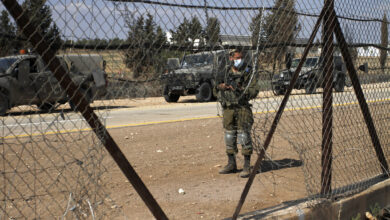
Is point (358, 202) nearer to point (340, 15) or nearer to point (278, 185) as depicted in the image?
point (278, 185)

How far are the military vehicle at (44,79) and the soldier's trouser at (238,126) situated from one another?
291 centimetres

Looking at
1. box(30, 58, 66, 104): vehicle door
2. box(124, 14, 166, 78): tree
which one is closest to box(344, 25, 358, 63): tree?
box(124, 14, 166, 78): tree

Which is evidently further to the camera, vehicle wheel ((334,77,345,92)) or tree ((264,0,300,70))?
vehicle wheel ((334,77,345,92))

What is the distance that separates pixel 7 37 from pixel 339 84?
10.3ft

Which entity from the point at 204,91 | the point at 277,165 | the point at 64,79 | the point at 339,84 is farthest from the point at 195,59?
the point at 204,91

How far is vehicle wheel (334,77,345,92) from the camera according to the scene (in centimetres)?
402

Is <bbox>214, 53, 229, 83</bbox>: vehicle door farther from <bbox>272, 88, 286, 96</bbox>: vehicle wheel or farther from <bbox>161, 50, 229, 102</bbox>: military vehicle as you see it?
<bbox>272, 88, 286, 96</bbox>: vehicle wheel

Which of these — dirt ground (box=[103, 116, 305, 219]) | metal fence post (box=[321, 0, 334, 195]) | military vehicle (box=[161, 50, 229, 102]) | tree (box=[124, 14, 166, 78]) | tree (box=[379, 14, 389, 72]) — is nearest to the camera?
tree (box=[124, 14, 166, 78])

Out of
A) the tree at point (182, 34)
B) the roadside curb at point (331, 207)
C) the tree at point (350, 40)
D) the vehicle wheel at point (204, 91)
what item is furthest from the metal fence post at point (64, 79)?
the tree at point (350, 40)

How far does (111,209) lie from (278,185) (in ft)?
6.51

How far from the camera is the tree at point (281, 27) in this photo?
11.1 feet

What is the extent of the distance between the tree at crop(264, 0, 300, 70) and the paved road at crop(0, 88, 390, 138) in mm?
464

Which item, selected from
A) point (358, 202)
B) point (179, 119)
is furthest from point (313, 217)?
point (179, 119)

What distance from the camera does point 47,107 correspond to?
231 centimetres
